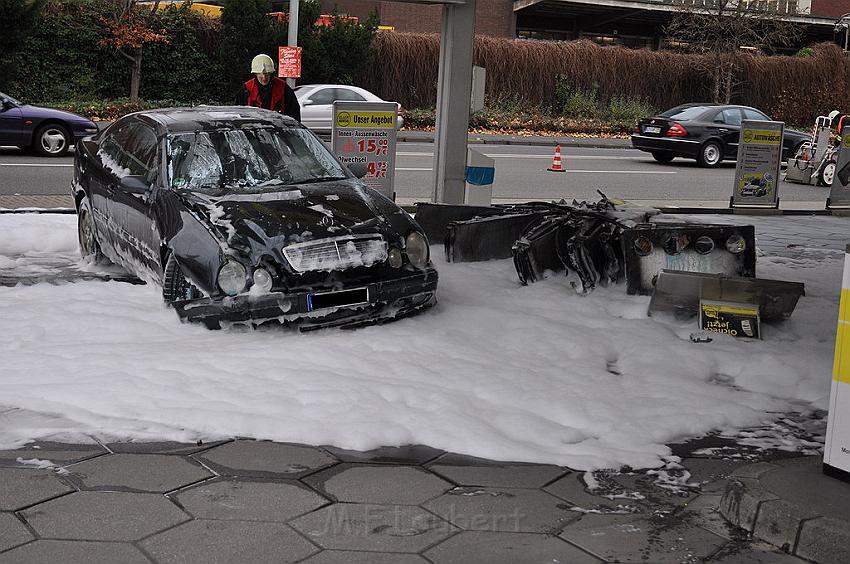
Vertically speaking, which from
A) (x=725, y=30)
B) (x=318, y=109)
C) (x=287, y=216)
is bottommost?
(x=287, y=216)

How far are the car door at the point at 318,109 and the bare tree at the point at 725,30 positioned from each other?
16640 millimetres

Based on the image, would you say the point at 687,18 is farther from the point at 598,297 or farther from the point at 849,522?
the point at 849,522

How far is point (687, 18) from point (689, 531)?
124 ft

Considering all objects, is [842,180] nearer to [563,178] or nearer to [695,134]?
[563,178]

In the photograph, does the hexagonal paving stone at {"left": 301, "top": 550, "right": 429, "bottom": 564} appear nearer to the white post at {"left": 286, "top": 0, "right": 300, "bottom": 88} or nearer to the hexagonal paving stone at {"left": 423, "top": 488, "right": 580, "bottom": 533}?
the hexagonal paving stone at {"left": 423, "top": 488, "right": 580, "bottom": 533}

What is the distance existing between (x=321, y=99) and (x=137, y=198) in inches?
703

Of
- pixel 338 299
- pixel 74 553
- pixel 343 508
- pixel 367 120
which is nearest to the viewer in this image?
pixel 74 553

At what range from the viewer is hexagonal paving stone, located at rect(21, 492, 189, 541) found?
3.95 metres

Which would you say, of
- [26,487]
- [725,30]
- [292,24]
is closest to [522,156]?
[292,24]

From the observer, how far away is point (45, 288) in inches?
310

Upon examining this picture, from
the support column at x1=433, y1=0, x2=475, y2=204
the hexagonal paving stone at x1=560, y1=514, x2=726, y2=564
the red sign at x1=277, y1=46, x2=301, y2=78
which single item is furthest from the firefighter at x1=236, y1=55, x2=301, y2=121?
the red sign at x1=277, y1=46, x2=301, y2=78

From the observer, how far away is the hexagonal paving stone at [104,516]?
3.95 metres

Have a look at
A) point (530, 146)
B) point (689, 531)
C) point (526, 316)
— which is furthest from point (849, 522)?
point (530, 146)

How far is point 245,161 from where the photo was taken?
784cm
